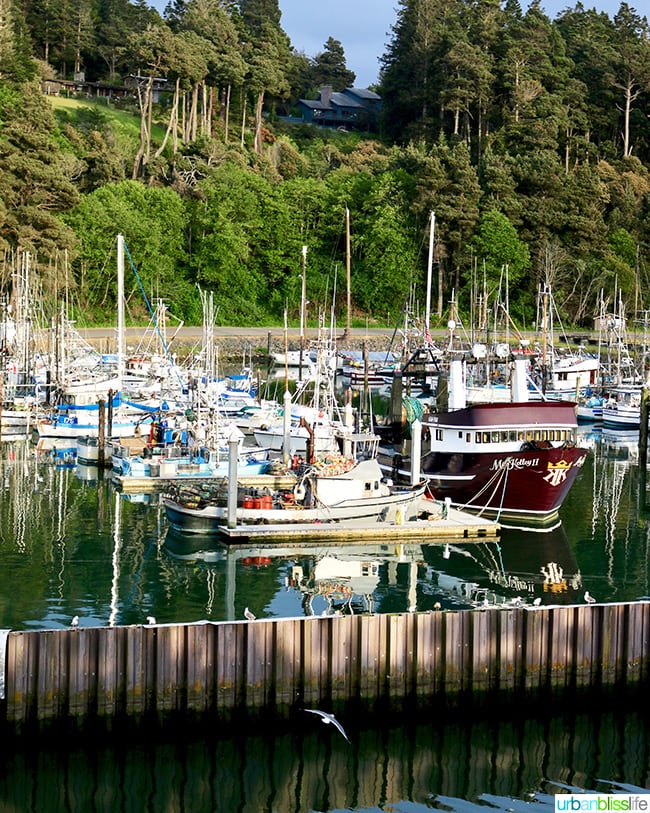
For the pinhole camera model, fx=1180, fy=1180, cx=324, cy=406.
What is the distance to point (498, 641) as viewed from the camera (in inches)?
877

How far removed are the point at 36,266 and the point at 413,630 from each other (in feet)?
223

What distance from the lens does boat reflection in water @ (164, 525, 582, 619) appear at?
29953 mm

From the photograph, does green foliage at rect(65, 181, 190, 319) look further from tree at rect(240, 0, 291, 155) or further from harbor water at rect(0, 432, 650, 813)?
harbor water at rect(0, 432, 650, 813)

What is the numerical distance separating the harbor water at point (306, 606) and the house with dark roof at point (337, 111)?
10442cm

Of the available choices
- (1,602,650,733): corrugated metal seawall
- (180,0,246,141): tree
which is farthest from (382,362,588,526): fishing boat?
(180,0,246,141): tree

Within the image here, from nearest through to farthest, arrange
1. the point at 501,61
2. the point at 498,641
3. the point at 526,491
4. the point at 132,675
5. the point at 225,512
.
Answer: the point at 132,675 < the point at 498,641 < the point at 225,512 < the point at 526,491 < the point at 501,61

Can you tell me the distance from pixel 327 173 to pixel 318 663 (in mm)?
105826

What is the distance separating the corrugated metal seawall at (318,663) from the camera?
20.3 meters

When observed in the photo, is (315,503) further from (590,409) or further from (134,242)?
(134,242)

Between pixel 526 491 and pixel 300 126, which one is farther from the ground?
pixel 300 126

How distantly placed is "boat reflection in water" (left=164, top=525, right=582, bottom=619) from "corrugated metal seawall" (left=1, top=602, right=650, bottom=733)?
19.7 ft

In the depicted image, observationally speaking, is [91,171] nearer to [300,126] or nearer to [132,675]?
[300,126]

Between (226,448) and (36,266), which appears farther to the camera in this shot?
(36,266)

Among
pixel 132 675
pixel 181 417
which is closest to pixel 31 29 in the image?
pixel 181 417
